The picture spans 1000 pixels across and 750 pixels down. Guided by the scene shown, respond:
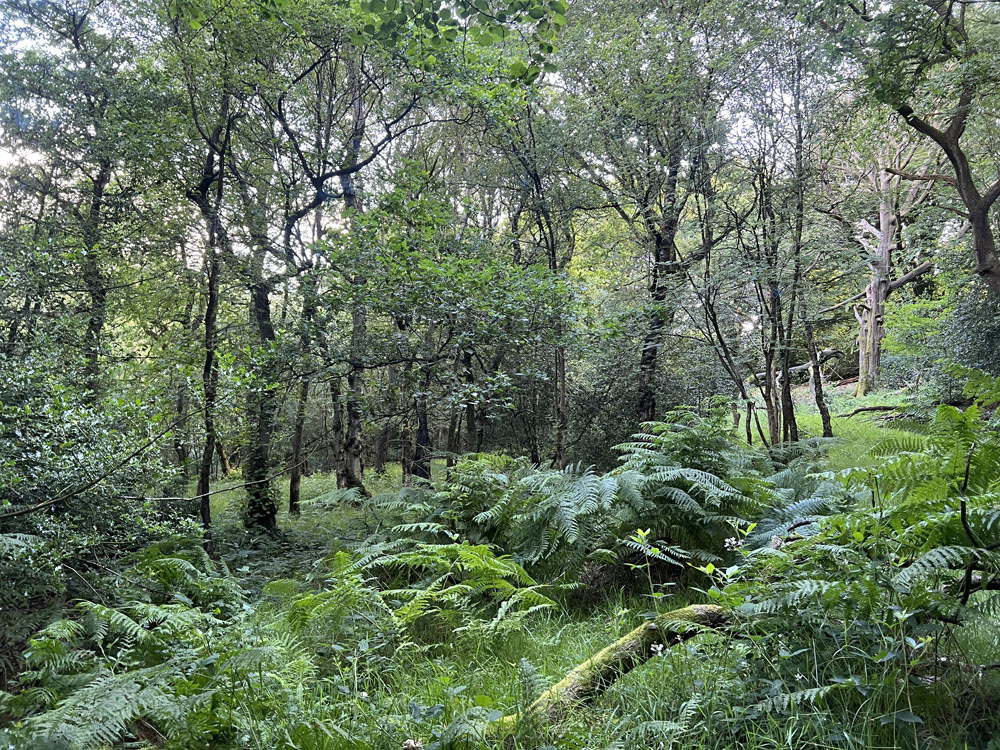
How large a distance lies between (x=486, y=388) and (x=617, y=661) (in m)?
4.48

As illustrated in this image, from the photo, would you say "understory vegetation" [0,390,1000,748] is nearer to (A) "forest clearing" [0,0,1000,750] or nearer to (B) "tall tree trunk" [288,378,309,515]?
(A) "forest clearing" [0,0,1000,750]

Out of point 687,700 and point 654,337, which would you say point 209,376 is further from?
point 654,337

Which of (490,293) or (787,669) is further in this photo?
(490,293)

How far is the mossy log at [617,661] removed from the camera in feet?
6.20

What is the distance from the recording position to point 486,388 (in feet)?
21.0

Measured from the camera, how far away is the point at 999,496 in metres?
1.70

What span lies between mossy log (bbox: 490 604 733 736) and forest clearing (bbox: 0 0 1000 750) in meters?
0.01

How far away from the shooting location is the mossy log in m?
1.89

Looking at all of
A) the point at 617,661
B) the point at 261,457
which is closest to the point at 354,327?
the point at 261,457

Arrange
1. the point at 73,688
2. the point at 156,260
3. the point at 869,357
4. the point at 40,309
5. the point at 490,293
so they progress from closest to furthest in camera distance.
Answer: the point at 73,688 → the point at 40,309 → the point at 490,293 → the point at 156,260 → the point at 869,357

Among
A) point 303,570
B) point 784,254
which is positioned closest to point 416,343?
point 303,570

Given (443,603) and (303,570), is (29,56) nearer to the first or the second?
(303,570)

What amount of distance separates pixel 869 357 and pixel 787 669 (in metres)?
19.3

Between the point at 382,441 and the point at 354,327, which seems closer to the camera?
the point at 354,327
